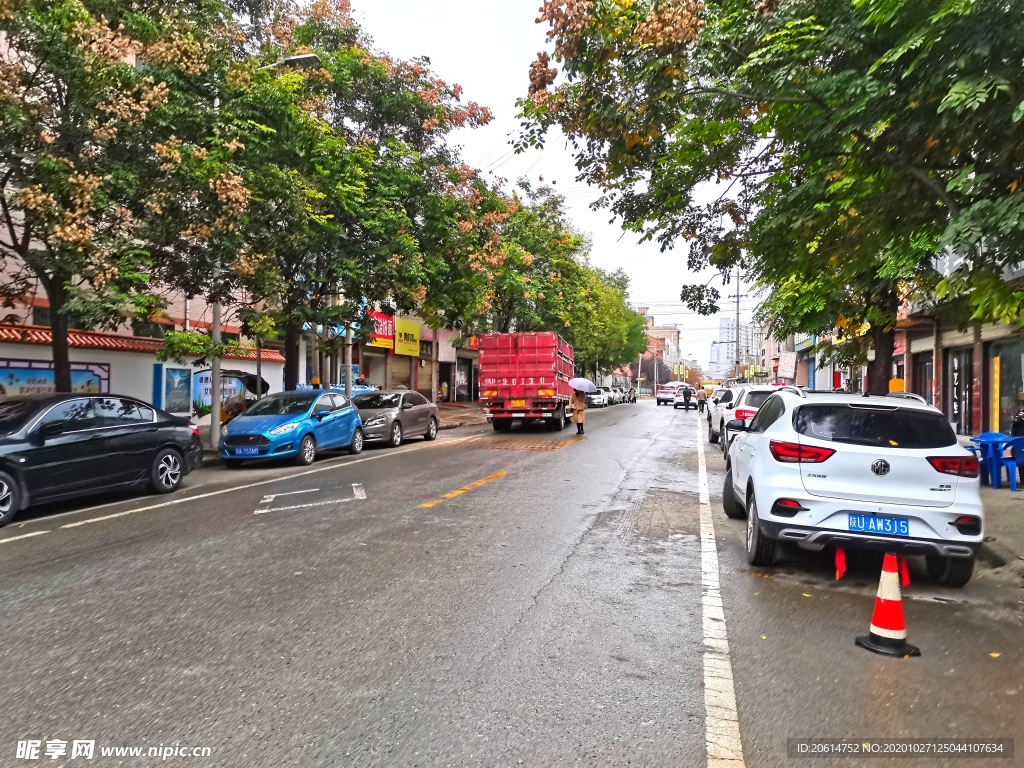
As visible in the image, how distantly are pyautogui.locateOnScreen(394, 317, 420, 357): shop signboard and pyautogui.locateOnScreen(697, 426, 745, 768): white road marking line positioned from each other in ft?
90.8

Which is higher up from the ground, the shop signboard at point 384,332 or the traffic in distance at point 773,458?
the shop signboard at point 384,332

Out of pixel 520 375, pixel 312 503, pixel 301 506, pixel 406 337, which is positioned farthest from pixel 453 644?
pixel 406 337

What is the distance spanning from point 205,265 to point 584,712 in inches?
477

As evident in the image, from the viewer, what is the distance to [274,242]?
13867 millimetres

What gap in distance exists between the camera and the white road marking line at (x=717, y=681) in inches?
128

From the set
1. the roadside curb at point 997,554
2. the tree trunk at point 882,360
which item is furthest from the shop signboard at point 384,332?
the roadside curb at point 997,554

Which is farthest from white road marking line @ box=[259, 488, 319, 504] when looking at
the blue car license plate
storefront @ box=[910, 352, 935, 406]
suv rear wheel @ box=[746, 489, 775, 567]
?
storefront @ box=[910, 352, 935, 406]

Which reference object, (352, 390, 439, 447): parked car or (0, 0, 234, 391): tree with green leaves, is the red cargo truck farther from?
(0, 0, 234, 391): tree with green leaves

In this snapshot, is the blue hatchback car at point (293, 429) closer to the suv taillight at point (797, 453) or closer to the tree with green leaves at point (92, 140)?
the tree with green leaves at point (92, 140)

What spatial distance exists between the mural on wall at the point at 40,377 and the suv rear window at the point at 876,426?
14.0 metres

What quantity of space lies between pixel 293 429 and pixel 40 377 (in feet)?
21.7

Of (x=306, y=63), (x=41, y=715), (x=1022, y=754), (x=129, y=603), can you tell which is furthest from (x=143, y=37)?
(x=1022, y=754)

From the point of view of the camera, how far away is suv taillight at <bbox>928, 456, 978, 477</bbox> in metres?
5.70

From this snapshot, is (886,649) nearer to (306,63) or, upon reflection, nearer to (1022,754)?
(1022,754)
